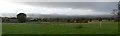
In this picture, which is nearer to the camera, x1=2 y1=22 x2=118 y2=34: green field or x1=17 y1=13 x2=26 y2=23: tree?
x1=2 y1=22 x2=118 y2=34: green field

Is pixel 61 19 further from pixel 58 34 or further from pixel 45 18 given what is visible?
pixel 58 34

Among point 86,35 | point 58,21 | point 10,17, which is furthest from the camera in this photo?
point 10,17

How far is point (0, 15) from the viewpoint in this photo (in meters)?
10.8

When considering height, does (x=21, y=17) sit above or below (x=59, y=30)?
above

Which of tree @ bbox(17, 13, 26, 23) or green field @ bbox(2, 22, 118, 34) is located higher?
tree @ bbox(17, 13, 26, 23)

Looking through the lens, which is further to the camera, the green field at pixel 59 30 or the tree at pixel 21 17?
the tree at pixel 21 17

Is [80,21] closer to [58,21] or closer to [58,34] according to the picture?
[58,21]

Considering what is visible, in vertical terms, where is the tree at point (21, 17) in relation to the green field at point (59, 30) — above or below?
above

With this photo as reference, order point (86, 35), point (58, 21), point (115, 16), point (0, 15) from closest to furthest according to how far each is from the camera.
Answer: point (86, 35) → point (0, 15) → point (58, 21) → point (115, 16)

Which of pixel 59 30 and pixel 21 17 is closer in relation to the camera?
pixel 59 30

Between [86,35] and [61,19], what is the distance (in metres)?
4.00

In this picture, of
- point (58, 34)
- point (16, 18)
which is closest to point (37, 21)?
point (16, 18)

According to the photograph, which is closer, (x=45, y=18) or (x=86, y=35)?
(x=86, y=35)

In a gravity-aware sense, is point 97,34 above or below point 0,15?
below
